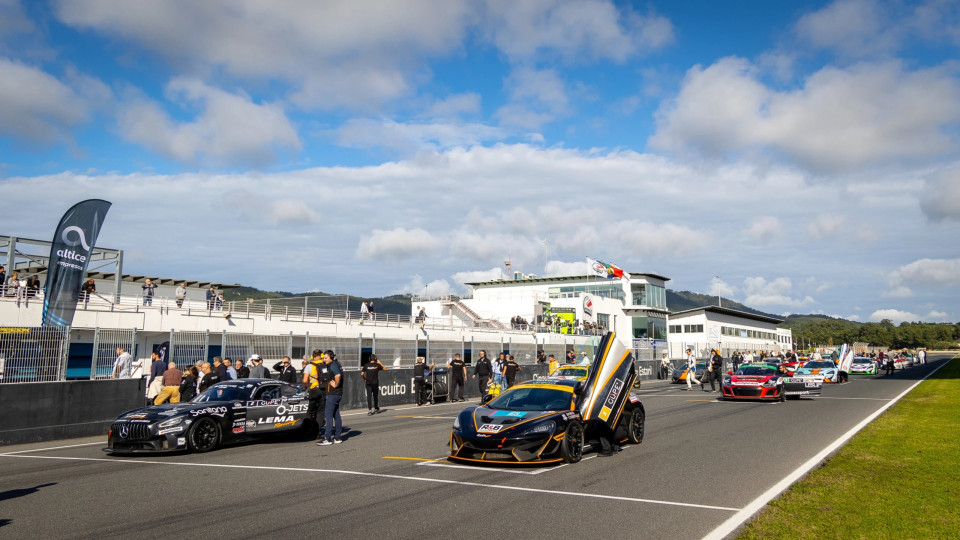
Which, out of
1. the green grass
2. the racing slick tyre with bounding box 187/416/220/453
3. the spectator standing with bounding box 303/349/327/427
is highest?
the spectator standing with bounding box 303/349/327/427

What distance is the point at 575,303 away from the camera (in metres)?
72.0

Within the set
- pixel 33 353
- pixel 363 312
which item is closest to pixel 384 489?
pixel 33 353

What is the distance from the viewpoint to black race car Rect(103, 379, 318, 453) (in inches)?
445

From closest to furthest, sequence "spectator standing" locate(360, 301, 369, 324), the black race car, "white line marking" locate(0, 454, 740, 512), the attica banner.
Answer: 1. "white line marking" locate(0, 454, 740, 512)
2. the black race car
3. the attica banner
4. "spectator standing" locate(360, 301, 369, 324)

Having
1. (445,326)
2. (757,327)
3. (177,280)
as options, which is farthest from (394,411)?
(757,327)

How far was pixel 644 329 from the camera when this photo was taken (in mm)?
81000

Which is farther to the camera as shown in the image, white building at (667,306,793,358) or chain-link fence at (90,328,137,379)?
white building at (667,306,793,358)

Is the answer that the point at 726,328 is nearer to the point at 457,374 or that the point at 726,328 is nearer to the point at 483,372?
the point at 483,372

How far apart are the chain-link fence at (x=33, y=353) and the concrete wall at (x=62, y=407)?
9.1 inches

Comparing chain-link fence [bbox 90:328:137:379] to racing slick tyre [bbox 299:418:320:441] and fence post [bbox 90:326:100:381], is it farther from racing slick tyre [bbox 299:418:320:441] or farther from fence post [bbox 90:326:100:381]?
racing slick tyre [bbox 299:418:320:441]

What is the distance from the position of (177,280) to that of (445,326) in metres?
19.8

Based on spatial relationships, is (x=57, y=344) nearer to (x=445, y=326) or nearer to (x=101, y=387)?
(x=101, y=387)

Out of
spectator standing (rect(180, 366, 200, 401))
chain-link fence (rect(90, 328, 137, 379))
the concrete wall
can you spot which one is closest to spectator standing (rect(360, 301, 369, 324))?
chain-link fence (rect(90, 328, 137, 379))

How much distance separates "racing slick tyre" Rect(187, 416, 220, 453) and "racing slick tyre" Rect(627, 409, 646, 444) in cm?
729
